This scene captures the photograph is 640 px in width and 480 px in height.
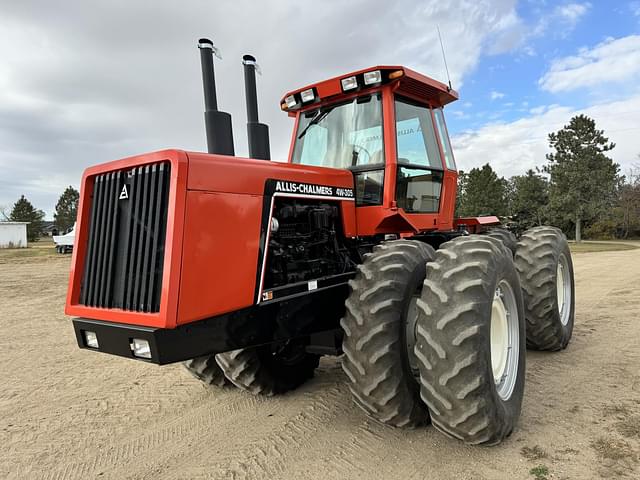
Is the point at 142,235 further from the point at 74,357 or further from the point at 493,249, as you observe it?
the point at 74,357

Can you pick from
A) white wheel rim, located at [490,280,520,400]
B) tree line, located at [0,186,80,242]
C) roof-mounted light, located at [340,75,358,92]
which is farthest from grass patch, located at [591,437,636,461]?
tree line, located at [0,186,80,242]

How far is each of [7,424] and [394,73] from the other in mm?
4358

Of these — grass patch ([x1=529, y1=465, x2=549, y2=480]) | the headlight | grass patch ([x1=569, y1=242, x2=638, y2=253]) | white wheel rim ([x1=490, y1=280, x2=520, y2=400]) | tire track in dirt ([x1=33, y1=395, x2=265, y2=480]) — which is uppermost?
the headlight

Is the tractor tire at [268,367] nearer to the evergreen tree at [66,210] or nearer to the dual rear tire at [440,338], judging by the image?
the dual rear tire at [440,338]

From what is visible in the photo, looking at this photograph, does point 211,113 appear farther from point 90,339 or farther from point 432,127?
point 432,127

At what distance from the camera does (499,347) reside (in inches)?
141

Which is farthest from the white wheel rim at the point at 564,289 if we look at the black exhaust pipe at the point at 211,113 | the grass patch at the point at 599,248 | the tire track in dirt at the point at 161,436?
the grass patch at the point at 599,248

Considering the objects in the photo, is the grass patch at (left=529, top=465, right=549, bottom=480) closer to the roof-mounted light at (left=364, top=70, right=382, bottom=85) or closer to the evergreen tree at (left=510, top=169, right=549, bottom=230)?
the roof-mounted light at (left=364, top=70, right=382, bottom=85)

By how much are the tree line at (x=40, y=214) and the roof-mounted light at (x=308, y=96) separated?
54.7 meters

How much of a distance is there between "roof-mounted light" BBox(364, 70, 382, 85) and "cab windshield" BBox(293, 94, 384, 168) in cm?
19

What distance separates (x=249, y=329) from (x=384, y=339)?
0.88m

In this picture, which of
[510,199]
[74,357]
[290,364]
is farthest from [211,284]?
[510,199]

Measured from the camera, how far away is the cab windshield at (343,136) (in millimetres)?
4125

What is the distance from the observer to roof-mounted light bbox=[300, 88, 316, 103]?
4380 mm
